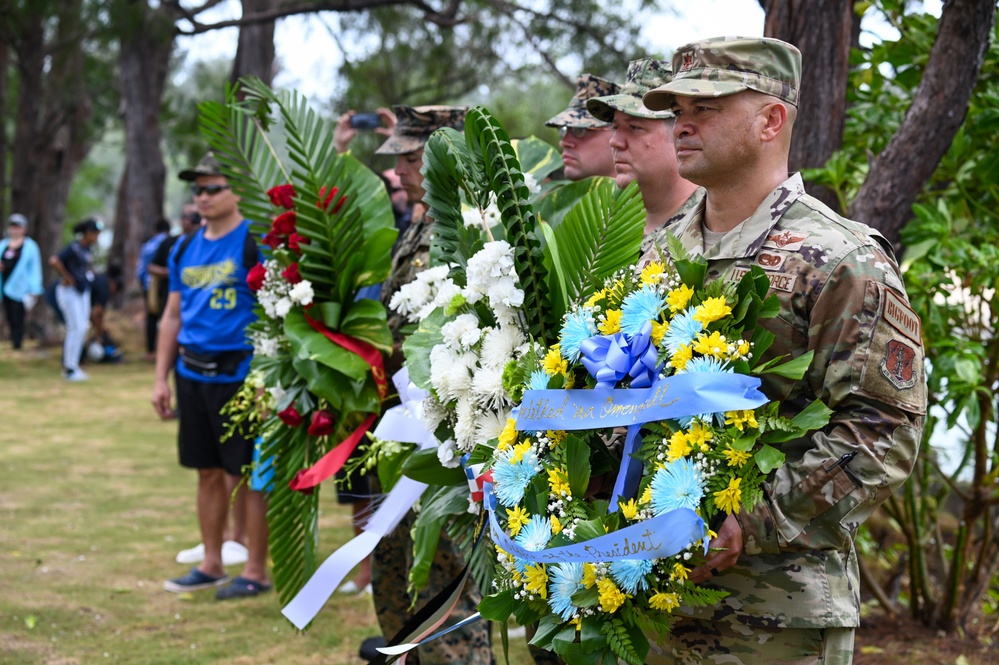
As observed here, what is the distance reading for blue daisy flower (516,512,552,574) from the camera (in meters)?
2.13

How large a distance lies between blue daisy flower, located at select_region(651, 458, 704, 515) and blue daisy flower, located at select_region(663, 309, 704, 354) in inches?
8.8

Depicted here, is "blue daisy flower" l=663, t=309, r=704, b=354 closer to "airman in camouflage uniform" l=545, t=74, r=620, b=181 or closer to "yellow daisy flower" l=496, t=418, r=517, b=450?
"yellow daisy flower" l=496, t=418, r=517, b=450

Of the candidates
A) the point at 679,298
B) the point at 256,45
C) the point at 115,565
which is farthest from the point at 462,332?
the point at 256,45

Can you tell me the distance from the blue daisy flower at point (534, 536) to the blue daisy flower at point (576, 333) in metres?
0.35

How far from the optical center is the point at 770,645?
213 cm

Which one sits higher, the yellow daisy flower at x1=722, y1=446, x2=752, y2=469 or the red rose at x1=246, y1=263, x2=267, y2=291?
the red rose at x1=246, y1=263, x2=267, y2=291

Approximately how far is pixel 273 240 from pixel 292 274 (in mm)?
185

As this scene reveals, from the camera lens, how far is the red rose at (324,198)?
371 cm

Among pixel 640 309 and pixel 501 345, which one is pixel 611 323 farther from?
pixel 501 345

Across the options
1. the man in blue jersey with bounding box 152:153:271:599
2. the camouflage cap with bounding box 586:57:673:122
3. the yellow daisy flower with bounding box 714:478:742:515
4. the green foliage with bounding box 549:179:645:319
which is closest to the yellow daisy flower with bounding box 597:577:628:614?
the yellow daisy flower with bounding box 714:478:742:515

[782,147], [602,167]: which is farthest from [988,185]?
[782,147]

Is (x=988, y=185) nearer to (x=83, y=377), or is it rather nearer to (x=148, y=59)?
(x=83, y=377)

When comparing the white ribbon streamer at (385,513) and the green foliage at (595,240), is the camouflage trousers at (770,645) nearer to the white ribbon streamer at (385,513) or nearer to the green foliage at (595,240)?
the green foliage at (595,240)

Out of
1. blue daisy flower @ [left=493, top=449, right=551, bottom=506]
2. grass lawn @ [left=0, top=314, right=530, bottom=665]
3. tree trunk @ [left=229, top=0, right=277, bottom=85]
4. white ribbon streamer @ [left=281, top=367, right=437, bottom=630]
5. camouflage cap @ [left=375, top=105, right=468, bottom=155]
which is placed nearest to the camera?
blue daisy flower @ [left=493, top=449, right=551, bottom=506]
